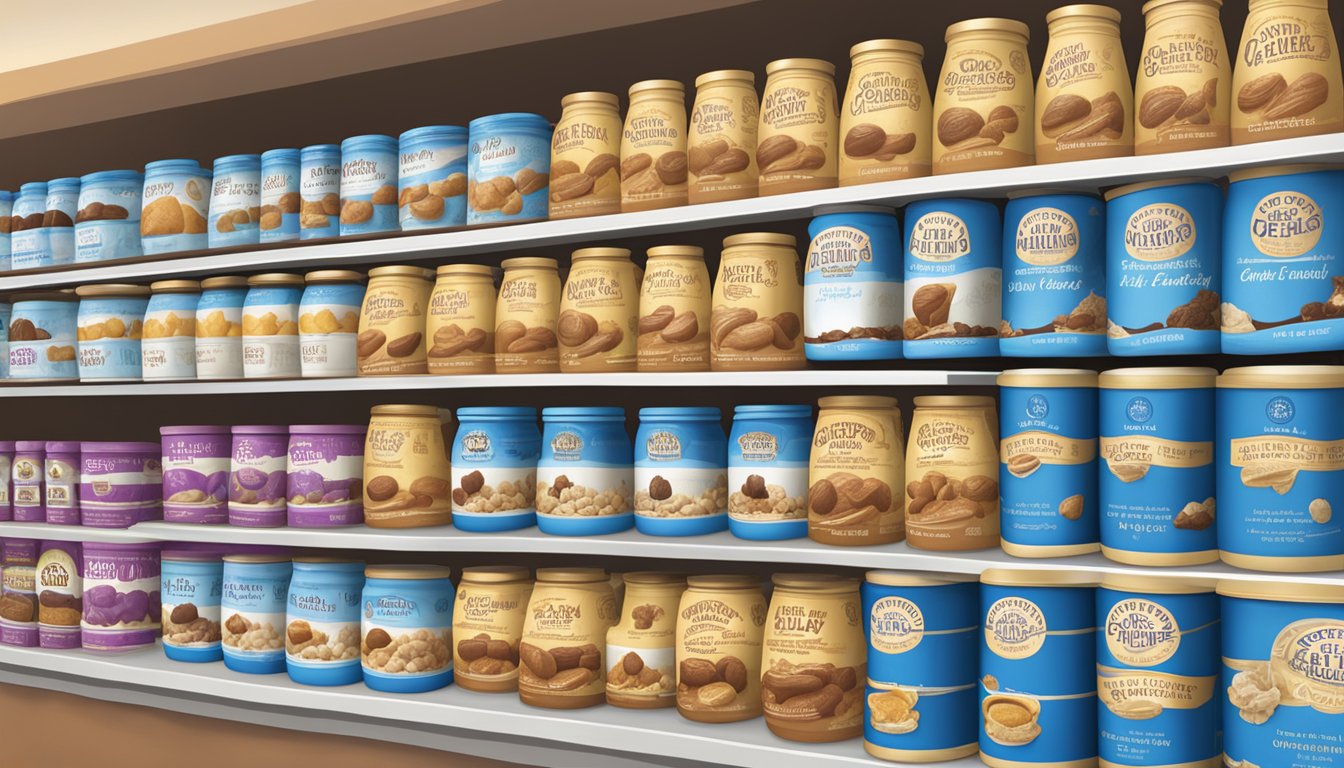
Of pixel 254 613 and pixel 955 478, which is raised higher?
pixel 955 478

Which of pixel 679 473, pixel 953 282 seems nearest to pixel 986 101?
pixel 953 282

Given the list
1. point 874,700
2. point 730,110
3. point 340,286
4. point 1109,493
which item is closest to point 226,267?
point 340,286

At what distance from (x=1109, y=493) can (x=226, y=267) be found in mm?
1758

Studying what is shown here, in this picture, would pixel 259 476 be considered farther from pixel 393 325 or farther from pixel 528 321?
pixel 528 321

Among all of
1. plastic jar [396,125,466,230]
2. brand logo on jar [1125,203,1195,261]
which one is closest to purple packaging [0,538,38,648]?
plastic jar [396,125,466,230]

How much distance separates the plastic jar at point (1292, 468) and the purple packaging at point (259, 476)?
1783mm

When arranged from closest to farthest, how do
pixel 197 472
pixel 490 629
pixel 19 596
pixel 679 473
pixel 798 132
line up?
pixel 798 132, pixel 679 473, pixel 490 629, pixel 197 472, pixel 19 596

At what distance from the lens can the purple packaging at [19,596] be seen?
2.68 meters

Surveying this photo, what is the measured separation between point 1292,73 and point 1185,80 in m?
0.13

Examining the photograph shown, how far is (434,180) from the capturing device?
2.25m

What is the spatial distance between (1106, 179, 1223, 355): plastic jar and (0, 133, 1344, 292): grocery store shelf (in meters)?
0.04

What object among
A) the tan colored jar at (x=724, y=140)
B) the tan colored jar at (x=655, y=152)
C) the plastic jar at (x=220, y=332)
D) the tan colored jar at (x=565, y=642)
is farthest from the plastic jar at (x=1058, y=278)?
the plastic jar at (x=220, y=332)

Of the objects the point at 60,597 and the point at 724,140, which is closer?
the point at 724,140

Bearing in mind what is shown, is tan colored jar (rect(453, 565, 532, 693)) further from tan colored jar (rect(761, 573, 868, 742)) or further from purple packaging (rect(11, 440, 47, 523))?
purple packaging (rect(11, 440, 47, 523))
